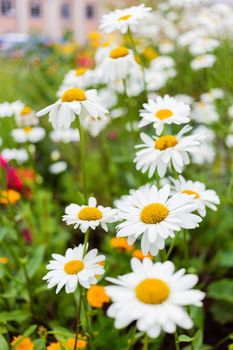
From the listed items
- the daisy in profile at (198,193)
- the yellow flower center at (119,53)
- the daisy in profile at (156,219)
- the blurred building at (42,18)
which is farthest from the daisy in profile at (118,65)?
the blurred building at (42,18)

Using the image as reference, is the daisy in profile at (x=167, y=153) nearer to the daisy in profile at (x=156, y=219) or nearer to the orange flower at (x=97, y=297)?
the daisy in profile at (x=156, y=219)

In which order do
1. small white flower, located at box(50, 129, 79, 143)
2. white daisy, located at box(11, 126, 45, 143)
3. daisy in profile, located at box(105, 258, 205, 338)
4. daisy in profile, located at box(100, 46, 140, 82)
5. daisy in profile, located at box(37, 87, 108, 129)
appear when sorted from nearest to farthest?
1. daisy in profile, located at box(105, 258, 205, 338)
2. daisy in profile, located at box(37, 87, 108, 129)
3. daisy in profile, located at box(100, 46, 140, 82)
4. white daisy, located at box(11, 126, 45, 143)
5. small white flower, located at box(50, 129, 79, 143)

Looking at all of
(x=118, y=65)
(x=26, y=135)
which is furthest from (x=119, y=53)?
(x=26, y=135)

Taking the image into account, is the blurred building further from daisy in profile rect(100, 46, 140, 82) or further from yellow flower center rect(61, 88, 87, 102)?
yellow flower center rect(61, 88, 87, 102)

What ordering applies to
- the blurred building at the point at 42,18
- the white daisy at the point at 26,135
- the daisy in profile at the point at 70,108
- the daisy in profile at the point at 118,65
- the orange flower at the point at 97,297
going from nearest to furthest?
the daisy in profile at the point at 70,108
the orange flower at the point at 97,297
the daisy in profile at the point at 118,65
the white daisy at the point at 26,135
the blurred building at the point at 42,18

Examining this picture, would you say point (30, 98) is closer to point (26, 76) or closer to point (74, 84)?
point (26, 76)

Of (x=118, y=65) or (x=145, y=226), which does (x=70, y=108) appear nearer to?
(x=145, y=226)

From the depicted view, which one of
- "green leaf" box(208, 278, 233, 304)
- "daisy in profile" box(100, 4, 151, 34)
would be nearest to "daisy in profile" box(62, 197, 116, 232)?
"daisy in profile" box(100, 4, 151, 34)
